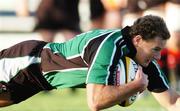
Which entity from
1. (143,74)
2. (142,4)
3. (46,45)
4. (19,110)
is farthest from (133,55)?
(142,4)

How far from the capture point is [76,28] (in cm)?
1348

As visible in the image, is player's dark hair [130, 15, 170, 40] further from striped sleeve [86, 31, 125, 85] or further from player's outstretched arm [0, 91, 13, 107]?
player's outstretched arm [0, 91, 13, 107]

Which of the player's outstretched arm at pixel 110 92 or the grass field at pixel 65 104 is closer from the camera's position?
the player's outstretched arm at pixel 110 92

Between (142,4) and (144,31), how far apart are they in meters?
6.49

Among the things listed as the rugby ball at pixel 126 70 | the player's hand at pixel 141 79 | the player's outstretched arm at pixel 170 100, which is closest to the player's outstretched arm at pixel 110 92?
the player's hand at pixel 141 79

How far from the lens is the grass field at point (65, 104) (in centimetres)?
1052

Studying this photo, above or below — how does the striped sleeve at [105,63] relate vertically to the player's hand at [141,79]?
above

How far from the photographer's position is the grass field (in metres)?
10.5

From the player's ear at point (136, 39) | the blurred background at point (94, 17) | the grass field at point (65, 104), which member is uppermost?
the player's ear at point (136, 39)

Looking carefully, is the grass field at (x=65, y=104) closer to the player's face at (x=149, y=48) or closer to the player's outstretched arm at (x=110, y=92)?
the player's face at (x=149, y=48)

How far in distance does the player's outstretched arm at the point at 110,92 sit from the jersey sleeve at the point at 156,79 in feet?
2.17

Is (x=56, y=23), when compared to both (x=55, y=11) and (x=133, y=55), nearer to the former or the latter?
(x=55, y=11)

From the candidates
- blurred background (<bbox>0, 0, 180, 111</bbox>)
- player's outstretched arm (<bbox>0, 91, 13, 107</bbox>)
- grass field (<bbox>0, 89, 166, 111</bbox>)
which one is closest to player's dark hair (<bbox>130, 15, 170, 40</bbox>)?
player's outstretched arm (<bbox>0, 91, 13, 107</bbox>)

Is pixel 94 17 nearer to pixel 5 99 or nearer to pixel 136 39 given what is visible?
pixel 5 99
